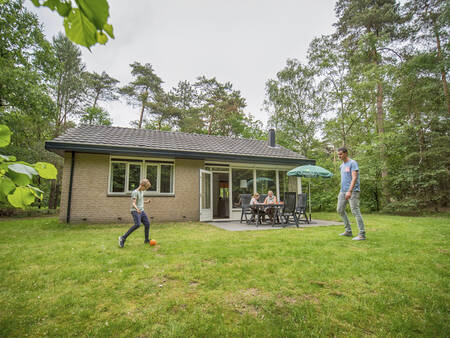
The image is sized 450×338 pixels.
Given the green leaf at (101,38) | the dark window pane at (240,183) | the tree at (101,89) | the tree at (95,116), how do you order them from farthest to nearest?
the tree at (101,89) → the tree at (95,116) → the dark window pane at (240,183) → the green leaf at (101,38)

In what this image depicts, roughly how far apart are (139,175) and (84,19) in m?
8.96

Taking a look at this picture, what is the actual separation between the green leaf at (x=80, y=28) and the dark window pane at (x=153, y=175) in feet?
28.9

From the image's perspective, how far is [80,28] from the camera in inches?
26.3

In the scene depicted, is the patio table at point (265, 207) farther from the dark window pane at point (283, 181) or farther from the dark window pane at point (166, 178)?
the dark window pane at point (166, 178)

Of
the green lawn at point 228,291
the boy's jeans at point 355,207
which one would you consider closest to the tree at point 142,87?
the green lawn at point 228,291

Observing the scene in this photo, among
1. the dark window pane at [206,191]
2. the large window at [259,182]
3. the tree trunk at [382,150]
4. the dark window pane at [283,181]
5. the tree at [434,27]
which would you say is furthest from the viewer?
the tree trunk at [382,150]

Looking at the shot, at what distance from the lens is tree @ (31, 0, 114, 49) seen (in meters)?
0.59

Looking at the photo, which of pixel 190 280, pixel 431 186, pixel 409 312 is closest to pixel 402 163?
pixel 431 186

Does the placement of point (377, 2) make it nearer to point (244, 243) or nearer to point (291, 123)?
point (291, 123)

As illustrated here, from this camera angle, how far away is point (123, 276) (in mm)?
2988

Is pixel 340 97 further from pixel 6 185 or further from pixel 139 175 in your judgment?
pixel 6 185

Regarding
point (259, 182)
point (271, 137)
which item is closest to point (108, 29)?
point (259, 182)

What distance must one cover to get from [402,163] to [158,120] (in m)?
19.5

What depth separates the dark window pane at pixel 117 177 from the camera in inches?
340
